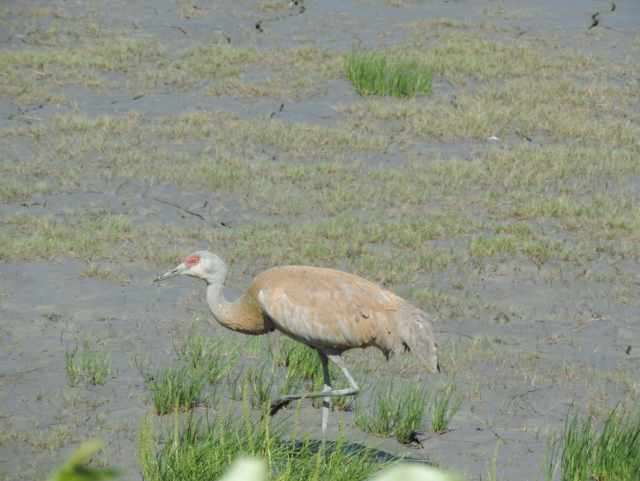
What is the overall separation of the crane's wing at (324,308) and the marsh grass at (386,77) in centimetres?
784

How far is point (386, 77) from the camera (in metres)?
12.4

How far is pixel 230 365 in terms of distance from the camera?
18.0 feet

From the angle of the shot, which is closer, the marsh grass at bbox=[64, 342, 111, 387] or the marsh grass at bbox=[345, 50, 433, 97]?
the marsh grass at bbox=[64, 342, 111, 387]

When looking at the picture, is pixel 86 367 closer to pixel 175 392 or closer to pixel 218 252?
pixel 175 392

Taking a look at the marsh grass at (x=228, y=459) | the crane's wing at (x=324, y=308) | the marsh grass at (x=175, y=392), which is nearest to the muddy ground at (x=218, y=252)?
the marsh grass at (x=175, y=392)

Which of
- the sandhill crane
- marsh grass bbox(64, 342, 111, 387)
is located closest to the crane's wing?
the sandhill crane

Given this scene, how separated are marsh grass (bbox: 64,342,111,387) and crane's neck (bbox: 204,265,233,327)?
3.00ft

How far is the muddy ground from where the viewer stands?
5066mm

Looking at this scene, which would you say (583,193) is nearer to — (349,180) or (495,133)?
(495,133)

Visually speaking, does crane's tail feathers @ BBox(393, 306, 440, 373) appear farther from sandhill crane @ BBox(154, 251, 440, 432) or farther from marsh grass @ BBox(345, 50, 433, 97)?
marsh grass @ BBox(345, 50, 433, 97)

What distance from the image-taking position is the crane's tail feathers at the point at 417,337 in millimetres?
4617

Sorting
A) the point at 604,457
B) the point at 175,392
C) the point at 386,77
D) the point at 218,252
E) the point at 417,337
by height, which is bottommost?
the point at 218,252

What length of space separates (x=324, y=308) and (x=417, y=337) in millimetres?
624

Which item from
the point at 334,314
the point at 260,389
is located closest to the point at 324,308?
the point at 334,314
